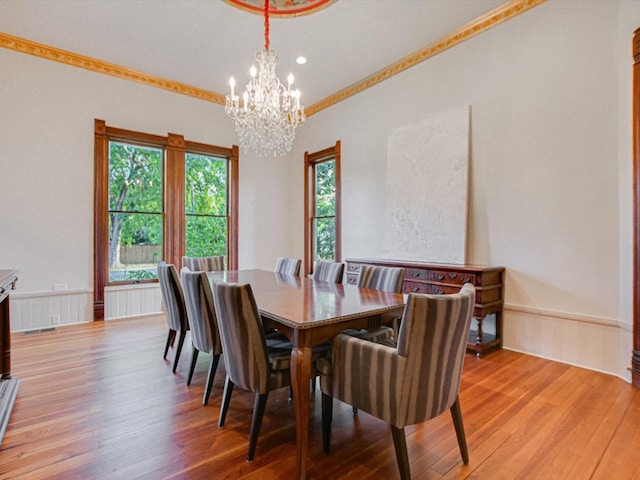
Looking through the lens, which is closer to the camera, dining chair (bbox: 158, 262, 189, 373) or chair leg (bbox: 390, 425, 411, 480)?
chair leg (bbox: 390, 425, 411, 480)

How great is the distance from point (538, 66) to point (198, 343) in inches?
155

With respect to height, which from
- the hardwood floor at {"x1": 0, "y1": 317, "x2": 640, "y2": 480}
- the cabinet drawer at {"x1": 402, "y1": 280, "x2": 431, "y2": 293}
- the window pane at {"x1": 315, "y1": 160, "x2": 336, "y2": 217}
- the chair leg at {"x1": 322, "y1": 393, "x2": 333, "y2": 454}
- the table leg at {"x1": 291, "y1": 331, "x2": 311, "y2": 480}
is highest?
the window pane at {"x1": 315, "y1": 160, "x2": 336, "y2": 217}

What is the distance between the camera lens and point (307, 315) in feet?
5.95

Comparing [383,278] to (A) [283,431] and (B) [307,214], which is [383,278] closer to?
(A) [283,431]

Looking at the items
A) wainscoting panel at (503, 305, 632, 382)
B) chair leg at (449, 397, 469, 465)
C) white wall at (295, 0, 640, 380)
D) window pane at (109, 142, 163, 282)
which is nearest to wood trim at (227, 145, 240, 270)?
window pane at (109, 142, 163, 282)

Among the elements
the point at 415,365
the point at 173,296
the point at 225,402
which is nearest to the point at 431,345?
the point at 415,365

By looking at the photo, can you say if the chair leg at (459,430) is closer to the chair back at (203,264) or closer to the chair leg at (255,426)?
the chair leg at (255,426)

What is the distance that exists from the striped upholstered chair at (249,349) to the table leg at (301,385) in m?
0.21

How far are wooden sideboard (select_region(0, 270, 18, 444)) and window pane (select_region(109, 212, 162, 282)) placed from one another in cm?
223

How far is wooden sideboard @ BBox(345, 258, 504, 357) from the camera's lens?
10.6 feet

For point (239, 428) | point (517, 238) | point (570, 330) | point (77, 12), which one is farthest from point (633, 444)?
point (77, 12)

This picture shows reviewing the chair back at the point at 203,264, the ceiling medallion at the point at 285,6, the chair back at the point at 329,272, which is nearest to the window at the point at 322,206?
the chair back at the point at 203,264

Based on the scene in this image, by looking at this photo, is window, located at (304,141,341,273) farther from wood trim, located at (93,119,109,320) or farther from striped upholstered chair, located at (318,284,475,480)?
striped upholstered chair, located at (318,284,475,480)

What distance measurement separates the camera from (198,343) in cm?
251
